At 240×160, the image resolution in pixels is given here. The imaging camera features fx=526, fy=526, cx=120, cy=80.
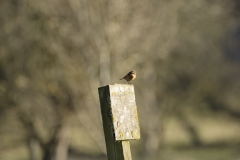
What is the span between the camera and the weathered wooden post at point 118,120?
11.2ft

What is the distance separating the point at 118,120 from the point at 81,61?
433 inches

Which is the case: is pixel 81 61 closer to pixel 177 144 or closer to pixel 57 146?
pixel 57 146

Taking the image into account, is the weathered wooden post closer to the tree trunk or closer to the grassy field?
the tree trunk

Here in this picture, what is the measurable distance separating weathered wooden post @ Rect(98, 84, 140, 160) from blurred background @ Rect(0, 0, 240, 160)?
10298 mm

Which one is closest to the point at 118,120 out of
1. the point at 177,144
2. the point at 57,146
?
the point at 57,146

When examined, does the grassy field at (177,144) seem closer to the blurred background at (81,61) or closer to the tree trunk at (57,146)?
the blurred background at (81,61)

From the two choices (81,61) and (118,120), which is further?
(81,61)

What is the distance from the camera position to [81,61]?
14.4m

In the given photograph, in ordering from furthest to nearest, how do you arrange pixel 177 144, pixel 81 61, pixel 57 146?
pixel 177 144 < pixel 57 146 < pixel 81 61

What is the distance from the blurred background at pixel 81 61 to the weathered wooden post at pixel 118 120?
10298 mm

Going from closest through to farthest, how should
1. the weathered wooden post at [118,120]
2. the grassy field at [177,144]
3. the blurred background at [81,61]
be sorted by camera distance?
the weathered wooden post at [118,120] < the blurred background at [81,61] < the grassy field at [177,144]

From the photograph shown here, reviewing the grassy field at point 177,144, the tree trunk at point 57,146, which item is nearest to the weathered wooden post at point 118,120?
the tree trunk at point 57,146

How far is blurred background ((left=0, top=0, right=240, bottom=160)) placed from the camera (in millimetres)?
13992

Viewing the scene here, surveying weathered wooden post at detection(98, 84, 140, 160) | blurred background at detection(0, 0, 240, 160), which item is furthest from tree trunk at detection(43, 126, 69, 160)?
weathered wooden post at detection(98, 84, 140, 160)
